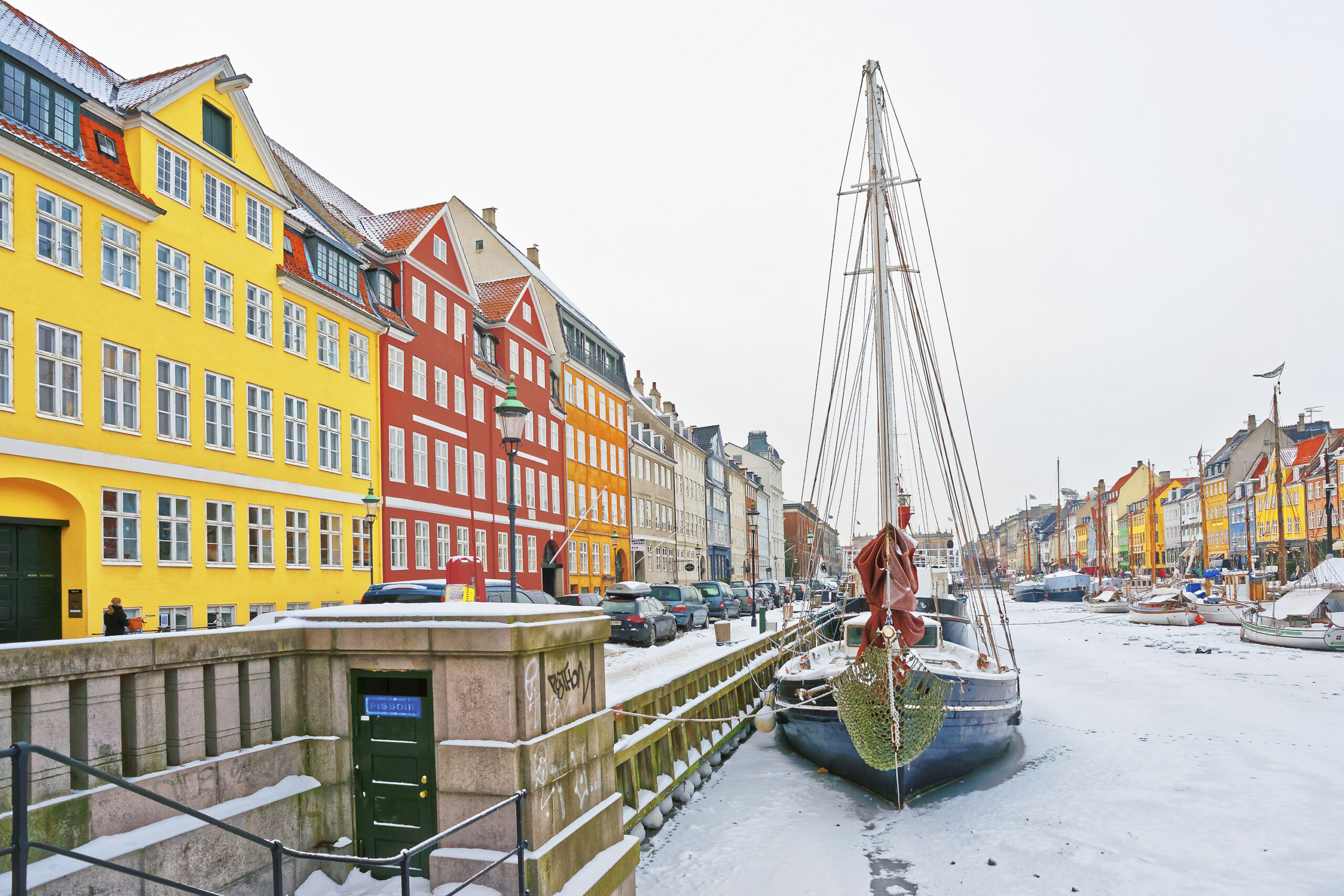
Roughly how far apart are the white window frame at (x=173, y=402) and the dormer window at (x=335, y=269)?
7.00m

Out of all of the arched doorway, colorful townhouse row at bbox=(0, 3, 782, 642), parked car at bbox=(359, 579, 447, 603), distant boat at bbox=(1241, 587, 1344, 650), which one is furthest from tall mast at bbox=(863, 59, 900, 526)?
distant boat at bbox=(1241, 587, 1344, 650)

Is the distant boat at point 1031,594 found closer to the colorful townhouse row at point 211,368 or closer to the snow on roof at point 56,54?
the colorful townhouse row at point 211,368

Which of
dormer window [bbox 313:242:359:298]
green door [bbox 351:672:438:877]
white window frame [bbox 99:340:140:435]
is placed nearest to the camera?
green door [bbox 351:672:438:877]

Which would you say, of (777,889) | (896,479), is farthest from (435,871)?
(896,479)

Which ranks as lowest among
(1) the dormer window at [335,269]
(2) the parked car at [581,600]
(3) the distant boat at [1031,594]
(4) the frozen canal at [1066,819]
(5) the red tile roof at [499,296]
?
(3) the distant boat at [1031,594]

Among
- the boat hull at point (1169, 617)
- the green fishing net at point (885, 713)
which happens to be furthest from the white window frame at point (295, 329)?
the boat hull at point (1169, 617)

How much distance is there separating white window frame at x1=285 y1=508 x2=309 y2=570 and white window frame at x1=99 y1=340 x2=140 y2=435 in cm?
598

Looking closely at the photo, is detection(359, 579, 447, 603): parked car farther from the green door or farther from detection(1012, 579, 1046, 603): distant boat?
detection(1012, 579, 1046, 603): distant boat

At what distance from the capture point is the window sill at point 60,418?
1788 cm

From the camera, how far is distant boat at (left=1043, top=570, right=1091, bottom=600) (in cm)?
10231

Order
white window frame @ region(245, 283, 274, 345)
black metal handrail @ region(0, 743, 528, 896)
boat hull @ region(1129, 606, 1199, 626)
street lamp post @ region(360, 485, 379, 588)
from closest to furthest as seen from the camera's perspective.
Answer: black metal handrail @ region(0, 743, 528, 896)
white window frame @ region(245, 283, 274, 345)
street lamp post @ region(360, 485, 379, 588)
boat hull @ region(1129, 606, 1199, 626)

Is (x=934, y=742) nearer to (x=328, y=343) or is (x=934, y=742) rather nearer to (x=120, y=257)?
(x=120, y=257)

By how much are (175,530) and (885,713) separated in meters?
16.0

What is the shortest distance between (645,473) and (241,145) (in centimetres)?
4084
